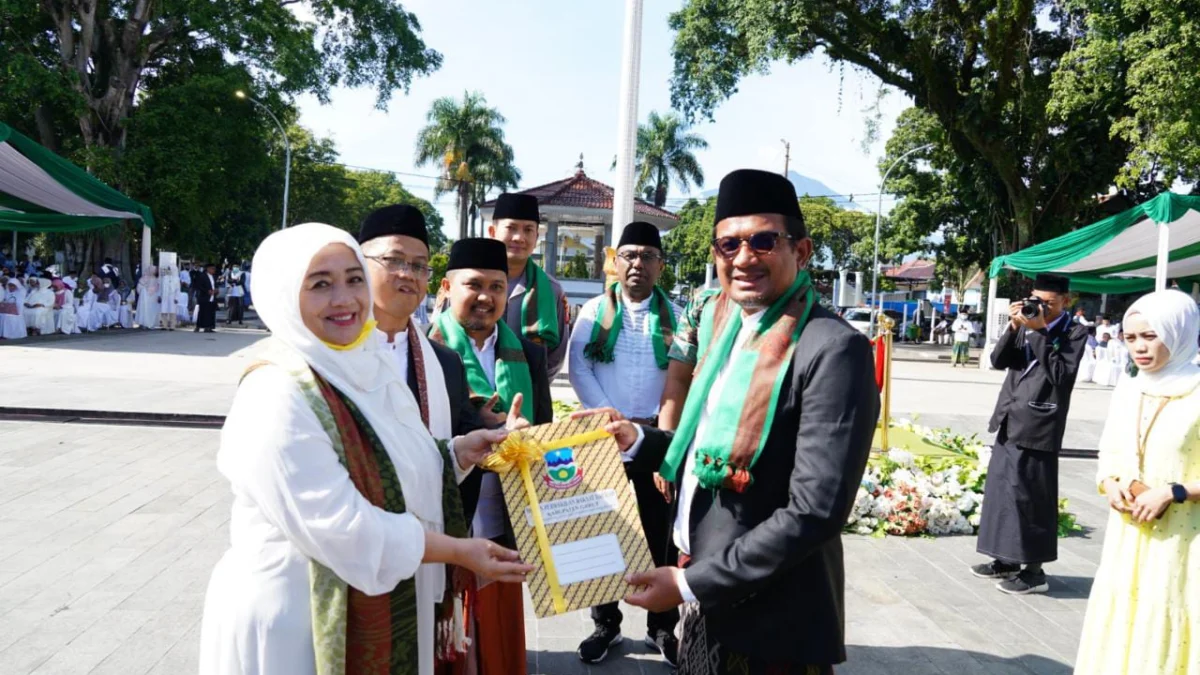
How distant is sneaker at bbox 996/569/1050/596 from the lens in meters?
5.16

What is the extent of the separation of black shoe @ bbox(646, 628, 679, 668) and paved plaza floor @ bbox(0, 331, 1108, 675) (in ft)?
0.18

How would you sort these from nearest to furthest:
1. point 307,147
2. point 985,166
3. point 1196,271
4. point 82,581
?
point 82,581
point 1196,271
point 985,166
point 307,147

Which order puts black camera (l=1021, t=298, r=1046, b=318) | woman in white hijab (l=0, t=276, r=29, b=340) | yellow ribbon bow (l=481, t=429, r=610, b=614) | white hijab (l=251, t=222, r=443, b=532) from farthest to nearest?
woman in white hijab (l=0, t=276, r=29, b=340) → black camera (l=1021, t=298, r=1046, b=318) → yellow ribbon bow (l=481, t=429, r=610, b=614) → white hijab (l=251, t=222, r=443, b=532)

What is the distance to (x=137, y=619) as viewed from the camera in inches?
162

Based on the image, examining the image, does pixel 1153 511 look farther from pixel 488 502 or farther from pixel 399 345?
pixel 399 345

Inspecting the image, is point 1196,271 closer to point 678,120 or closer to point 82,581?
point 82,581

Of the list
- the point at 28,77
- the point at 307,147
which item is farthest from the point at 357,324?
the point at 307,147

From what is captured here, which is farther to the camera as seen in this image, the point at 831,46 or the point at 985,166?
the point at 985,166

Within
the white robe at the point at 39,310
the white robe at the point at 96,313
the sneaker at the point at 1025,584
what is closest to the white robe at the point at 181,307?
the white robe at the point at 96,313

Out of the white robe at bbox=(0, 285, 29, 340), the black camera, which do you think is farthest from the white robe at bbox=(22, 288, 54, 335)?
the black camera

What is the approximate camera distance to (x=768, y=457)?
2.06m

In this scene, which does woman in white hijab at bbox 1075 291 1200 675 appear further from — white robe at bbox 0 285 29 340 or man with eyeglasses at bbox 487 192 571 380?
white robe at bbox 0 285 29 340

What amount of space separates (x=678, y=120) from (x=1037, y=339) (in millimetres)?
45883

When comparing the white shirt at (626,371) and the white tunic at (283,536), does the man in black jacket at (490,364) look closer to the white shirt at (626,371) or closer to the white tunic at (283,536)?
the white shirt at (626,371)
